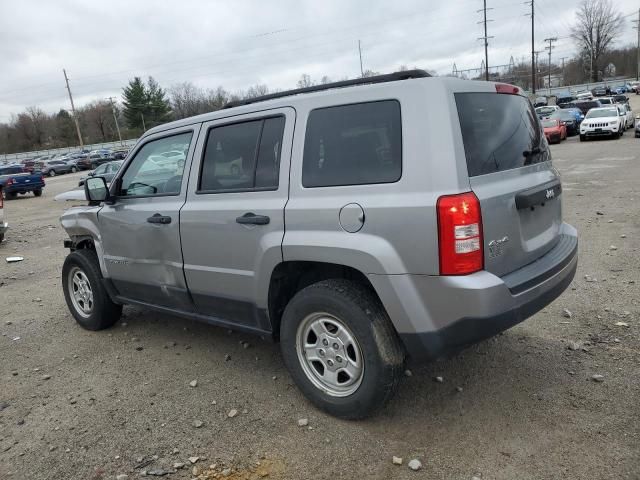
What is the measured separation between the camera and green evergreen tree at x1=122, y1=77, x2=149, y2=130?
84000mm

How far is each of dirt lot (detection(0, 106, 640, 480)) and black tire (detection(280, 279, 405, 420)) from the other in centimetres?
16

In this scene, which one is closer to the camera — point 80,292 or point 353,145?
point 353,145

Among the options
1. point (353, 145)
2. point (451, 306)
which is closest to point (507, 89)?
point (353, 145)

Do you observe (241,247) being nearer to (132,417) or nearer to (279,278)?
(279,278)

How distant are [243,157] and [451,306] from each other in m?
1.76

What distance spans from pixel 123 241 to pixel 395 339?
2639mm

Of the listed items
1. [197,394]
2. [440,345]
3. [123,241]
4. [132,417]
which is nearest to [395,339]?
[440,345]

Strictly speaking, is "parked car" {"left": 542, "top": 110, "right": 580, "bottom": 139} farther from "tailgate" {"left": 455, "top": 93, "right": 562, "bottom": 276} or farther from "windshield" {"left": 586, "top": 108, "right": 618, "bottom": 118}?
"tailgate" {"left": 455, "top": 93, "right": 562, "bottom": 276}

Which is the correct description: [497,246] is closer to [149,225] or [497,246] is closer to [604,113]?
[149,225]

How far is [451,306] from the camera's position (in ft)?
8.86

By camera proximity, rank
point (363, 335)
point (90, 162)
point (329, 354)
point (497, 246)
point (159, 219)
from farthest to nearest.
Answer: point (90, 162) → point (159, 219) → point (329, 354) → point (363, 335) → point (497, 246)

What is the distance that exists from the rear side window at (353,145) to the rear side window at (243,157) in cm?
29

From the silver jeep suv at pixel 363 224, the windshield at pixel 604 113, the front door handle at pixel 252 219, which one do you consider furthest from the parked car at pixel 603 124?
the front door handle at pixel 252 219

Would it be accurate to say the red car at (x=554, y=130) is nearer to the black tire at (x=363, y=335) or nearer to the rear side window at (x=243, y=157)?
the rear side window at (x=243, y=157)
